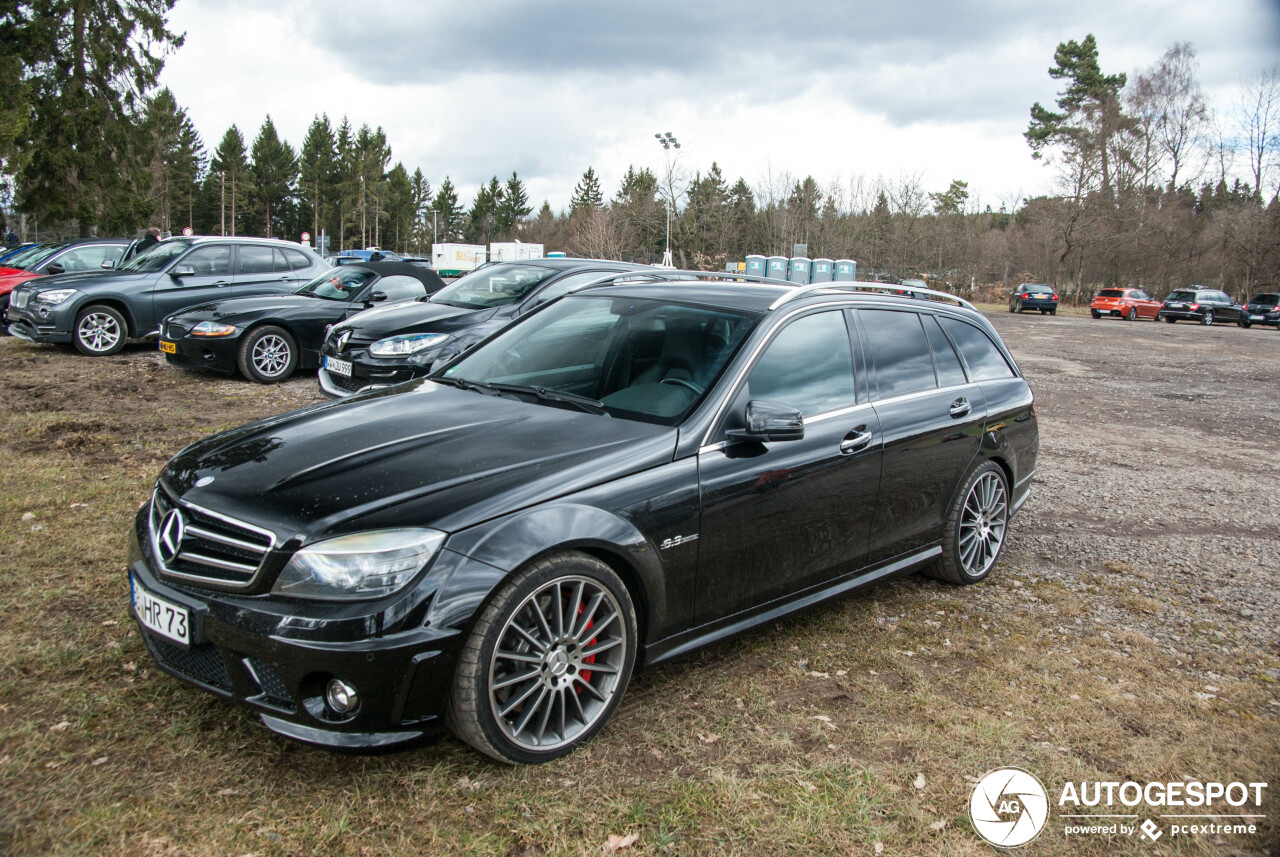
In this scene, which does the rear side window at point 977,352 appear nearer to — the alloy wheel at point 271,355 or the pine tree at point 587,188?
the alloy wheel at point 271,355

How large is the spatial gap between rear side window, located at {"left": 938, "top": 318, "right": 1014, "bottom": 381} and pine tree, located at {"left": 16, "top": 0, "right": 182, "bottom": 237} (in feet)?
113

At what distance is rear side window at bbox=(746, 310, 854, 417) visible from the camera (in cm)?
375

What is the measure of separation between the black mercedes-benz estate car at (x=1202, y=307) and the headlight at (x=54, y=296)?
44.6 m

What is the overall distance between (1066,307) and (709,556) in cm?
5873

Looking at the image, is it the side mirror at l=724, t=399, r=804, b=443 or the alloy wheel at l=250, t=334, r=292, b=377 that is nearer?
the side mirror at l=724, t=399, r=804, b=443

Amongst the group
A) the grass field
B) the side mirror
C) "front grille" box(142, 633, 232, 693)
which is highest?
the side mirror

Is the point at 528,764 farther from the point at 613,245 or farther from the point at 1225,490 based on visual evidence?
the point at 613,245

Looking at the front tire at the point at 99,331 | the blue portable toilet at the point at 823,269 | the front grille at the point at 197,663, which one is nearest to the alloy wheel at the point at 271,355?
the front tire at the point at 99,331

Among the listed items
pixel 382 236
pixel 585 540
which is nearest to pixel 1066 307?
pixel 585 540

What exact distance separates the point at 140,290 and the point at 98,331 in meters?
0.89

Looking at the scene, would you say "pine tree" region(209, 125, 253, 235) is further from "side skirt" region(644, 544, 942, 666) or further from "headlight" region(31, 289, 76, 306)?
"side skirt" region(644, 544, 942, 666)

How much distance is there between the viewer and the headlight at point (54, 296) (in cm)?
1230

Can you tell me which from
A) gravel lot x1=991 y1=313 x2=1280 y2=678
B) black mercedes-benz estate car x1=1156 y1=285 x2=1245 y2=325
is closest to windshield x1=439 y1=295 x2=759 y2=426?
gravel lot x1=991 y1=313 x2=1280 y2=678

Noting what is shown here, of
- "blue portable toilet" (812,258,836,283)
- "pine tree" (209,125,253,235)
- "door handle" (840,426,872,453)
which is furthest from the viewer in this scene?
"pine tree" (209,125,253,235)
